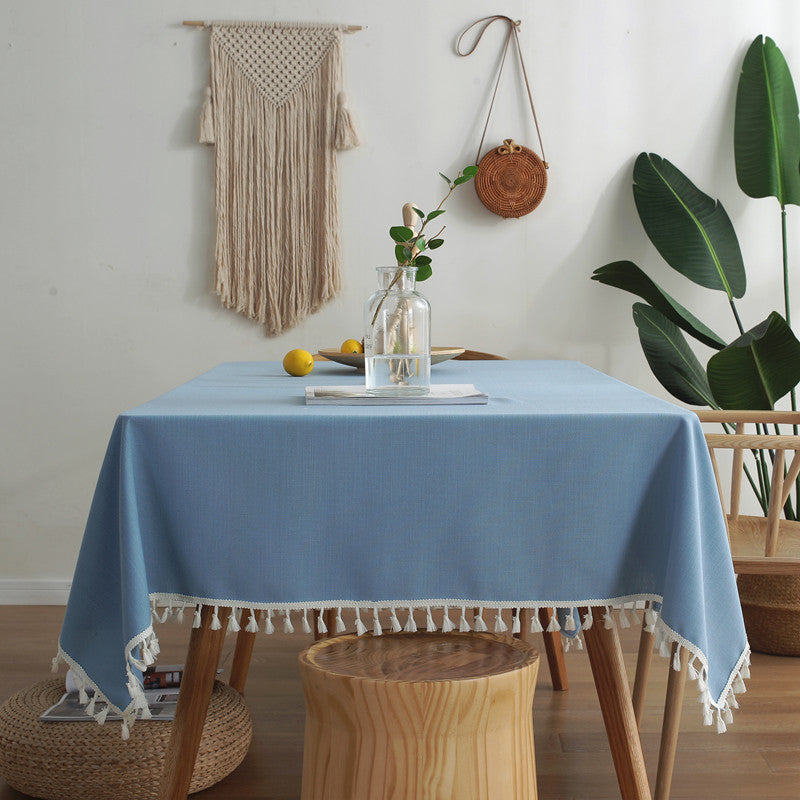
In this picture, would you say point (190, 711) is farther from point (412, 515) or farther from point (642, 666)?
point (642, 666)

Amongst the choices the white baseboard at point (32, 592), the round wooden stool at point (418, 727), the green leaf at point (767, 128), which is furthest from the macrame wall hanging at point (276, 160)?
the round wooden stool at point (418, 727)

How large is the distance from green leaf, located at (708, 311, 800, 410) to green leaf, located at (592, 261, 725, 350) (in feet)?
1.69

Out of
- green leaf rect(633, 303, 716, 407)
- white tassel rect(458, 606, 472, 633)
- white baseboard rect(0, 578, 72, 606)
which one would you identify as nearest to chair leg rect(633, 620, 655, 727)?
white tassel rect(458, 606, 472, 633)

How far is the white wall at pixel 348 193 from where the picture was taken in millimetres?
3186

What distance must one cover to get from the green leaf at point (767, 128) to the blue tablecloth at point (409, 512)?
1922mm

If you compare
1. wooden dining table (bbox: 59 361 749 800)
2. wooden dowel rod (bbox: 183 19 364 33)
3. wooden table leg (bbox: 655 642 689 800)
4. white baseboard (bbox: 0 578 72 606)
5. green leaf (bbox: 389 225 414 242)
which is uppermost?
wooden dowel rod (bbox: 183 19 364 33)

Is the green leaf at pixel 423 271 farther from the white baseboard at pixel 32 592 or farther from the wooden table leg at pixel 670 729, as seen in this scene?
the white baseboard at pixel 32 592

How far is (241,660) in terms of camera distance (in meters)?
2.35

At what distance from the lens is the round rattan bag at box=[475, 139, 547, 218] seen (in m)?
3.18

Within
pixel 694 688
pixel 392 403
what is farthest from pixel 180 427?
pixel 694 688

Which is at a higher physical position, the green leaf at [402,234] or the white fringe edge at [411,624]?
the green leaf at [402,234]

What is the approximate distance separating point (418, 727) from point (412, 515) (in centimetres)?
30

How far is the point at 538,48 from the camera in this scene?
3205 millimetres

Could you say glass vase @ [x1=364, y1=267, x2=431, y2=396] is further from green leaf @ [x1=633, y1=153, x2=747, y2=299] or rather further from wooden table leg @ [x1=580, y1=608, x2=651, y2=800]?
green leaf @ [x1=633, y1=153, x2=747, y2=299]
